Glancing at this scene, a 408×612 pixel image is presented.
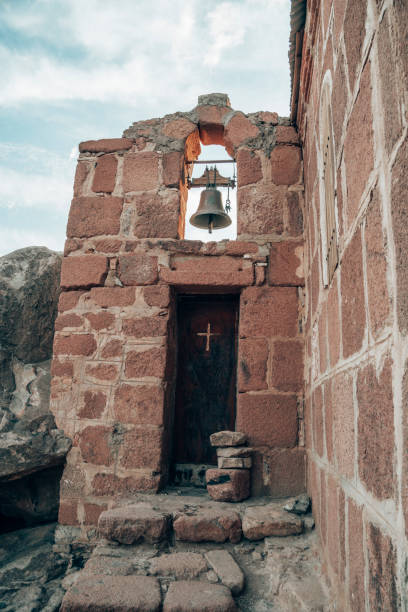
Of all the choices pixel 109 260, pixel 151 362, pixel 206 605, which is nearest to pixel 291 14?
pixel 109 260

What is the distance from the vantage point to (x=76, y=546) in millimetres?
3027

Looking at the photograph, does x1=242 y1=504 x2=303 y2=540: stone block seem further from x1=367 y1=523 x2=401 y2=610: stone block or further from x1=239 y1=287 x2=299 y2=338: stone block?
x1=367 y1=523 x2=401 y2=610: stone block

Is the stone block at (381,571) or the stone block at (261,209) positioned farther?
the stone block at (261,209)

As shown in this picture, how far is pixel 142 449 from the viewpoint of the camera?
3.13m

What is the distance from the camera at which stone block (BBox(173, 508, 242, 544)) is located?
2436 mm

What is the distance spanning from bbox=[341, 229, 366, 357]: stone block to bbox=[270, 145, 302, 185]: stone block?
2241mm

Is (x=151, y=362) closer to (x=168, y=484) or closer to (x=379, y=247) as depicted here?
(x=168, y=484)

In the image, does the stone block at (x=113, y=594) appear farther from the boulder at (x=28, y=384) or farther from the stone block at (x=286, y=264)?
the stone block at (x=286, y=264)

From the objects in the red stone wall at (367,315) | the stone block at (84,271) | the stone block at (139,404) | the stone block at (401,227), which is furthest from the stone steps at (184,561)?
the stone block at (84,271)

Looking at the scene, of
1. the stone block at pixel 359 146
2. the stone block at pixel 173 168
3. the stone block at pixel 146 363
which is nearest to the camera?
the stone block at pixel 359 146

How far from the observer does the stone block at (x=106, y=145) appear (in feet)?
12.7

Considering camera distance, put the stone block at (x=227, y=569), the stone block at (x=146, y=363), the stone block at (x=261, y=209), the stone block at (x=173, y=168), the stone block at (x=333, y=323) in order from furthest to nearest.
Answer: the stone block at (x=173, y=168)
the stone block at (x=261, y=209)
the stone block at (x=146, y=363)
the stone block at (x=227, y=569)
the stone block at (x=333, y=323)

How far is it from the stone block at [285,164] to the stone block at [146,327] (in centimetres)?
149

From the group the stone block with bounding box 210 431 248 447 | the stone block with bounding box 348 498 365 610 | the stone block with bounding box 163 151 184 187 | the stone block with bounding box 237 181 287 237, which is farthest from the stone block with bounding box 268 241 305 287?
the stone block with bounding box 348 498 365 610
